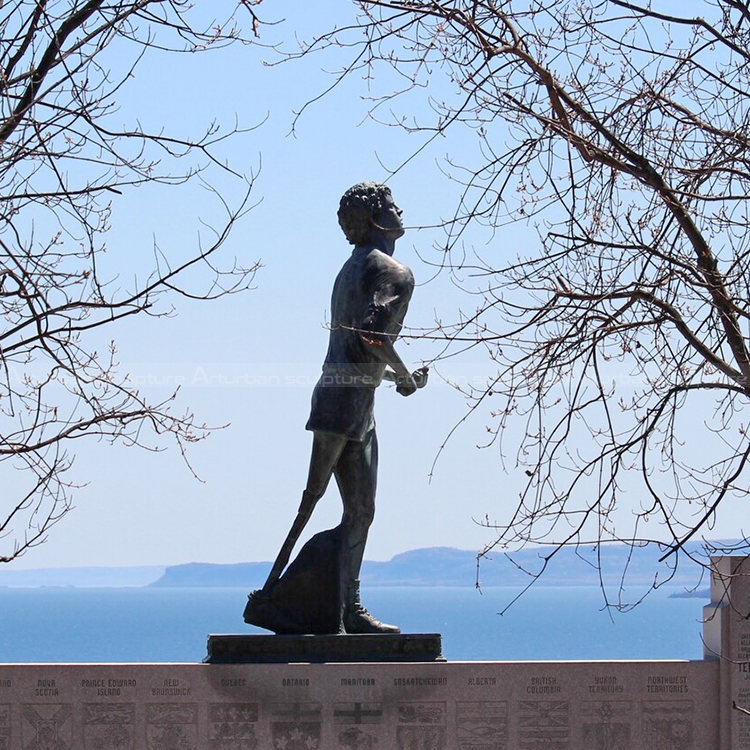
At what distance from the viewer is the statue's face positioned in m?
10.9

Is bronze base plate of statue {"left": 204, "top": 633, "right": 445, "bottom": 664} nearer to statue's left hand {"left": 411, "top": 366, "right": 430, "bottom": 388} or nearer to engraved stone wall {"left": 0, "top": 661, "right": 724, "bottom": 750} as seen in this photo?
engraved stone wall {"left": 0, "top": 661, "right": 724, "bottom": 750}

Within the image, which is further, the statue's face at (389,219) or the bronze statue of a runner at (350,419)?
the statue's face at (389,219)

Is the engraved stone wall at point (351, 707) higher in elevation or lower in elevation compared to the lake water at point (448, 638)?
lower

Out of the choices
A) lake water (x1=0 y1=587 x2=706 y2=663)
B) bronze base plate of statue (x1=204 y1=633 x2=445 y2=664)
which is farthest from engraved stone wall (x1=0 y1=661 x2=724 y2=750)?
lake water (x1=0 y1=587 x2=706 y2=663)

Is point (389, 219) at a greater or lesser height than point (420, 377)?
greater

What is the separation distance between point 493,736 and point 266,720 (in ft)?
4.67

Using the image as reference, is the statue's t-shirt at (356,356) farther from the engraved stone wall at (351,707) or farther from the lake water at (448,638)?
the lake water at (448,638)

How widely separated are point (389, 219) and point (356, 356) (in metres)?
0.98

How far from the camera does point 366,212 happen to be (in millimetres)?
10891

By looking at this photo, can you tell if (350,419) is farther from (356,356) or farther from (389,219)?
(389,219)

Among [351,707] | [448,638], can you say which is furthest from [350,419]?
[448,638]

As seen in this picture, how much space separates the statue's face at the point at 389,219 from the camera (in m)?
10.9

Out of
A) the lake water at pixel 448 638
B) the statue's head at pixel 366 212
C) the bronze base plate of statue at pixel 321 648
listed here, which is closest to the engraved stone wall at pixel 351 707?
the bronze base plate of statue at pixel 321 648

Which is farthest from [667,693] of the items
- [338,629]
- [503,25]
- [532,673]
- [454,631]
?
[454,631]
